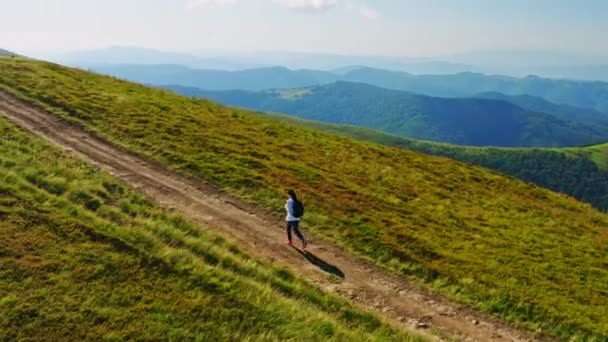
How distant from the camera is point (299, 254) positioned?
76.3 ft

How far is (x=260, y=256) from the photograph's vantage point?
2175cm

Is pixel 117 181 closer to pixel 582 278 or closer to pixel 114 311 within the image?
pixel 114 311

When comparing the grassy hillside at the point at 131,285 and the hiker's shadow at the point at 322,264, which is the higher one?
the grassy hillside at the point at 131,285

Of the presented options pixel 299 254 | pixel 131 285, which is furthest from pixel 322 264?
pixel 131 285

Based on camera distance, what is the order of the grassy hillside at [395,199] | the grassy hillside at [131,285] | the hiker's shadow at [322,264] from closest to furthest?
1. the grassy hillside at [131,285]
2. the hiker's shadow at [322,264]
3. the grassy hillside at [395,199]

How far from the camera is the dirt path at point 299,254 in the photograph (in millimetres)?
19922

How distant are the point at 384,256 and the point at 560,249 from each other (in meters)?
13.2

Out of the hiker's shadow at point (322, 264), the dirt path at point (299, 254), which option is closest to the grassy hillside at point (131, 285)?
the dirt path at point (299, 254)

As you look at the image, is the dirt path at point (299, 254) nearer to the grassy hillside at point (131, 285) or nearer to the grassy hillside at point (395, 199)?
the grassy hillside at point (395, 199)

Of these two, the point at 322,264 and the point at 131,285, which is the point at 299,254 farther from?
the point at 131,285

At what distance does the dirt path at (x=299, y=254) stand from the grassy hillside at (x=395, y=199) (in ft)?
3.54

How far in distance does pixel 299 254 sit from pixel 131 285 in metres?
10.1

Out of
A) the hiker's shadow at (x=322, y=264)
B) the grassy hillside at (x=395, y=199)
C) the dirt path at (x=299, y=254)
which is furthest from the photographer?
the grassy hillside at (x=395, y=199)

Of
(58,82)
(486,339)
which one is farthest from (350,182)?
(58,82)
